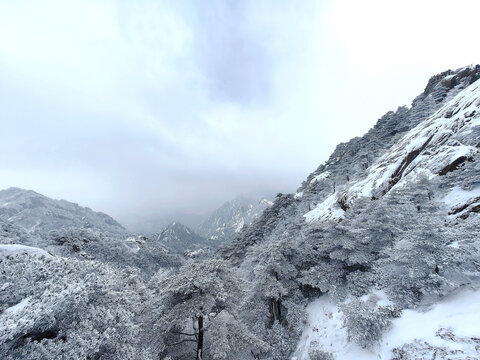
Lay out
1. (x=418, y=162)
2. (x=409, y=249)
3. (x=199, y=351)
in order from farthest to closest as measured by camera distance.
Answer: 1. (x=418, y=162)
2. (x=199, y=351)
3. (x=409, y=249)

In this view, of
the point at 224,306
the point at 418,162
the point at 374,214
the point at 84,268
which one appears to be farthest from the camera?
the point at 418,162

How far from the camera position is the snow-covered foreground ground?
288 inches

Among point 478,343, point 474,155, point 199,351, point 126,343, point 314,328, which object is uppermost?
point 474,155

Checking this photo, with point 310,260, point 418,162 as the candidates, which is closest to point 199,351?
point 310,260

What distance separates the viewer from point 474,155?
19.8 metres

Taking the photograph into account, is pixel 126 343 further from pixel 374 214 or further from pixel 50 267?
pixel 374 214

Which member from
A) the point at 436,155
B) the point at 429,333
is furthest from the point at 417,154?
the point at 429,333

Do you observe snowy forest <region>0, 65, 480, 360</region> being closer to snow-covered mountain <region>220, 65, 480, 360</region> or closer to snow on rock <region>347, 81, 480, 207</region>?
snow-covered mountain <region>220, 65, 480, 360</region>

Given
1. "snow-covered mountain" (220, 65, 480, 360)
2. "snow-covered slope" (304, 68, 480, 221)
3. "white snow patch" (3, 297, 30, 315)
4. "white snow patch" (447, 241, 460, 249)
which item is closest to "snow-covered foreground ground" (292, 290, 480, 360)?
"snow-covered mountain" (220, 65, 480, 360)

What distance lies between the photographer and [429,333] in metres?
8.31

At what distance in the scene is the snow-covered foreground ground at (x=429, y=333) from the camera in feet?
24.0

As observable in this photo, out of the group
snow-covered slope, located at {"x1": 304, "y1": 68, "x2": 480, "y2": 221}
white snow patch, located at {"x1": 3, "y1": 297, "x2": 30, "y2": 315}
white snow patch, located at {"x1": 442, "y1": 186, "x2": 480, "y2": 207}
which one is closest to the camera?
white snow patch, located at {"x1": 3, "y1": 297, "x2": 30, "y2": 315}

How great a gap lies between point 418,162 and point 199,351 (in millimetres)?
30720

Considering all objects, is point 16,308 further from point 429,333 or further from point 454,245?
point 454,245
